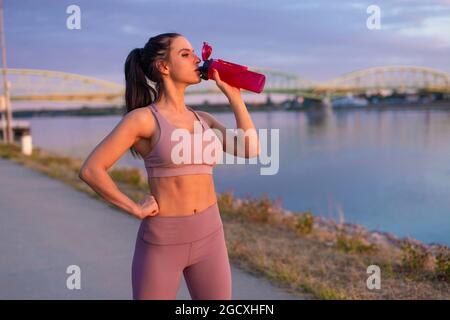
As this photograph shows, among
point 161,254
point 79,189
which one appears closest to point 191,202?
point 161,254

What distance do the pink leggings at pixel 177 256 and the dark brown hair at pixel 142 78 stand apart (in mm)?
370

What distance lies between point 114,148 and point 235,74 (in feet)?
1.82

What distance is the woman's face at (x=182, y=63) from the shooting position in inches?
83.7

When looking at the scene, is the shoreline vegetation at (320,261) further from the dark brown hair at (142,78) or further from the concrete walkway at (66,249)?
the dark brown hair at (142,78)

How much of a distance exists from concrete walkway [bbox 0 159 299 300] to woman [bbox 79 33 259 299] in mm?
2323

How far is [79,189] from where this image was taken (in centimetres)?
1008

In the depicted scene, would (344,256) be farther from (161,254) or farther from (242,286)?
(161,254)

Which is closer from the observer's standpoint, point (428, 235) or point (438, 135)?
point (428, 235)

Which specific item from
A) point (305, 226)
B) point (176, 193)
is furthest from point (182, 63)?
point (305, 226)

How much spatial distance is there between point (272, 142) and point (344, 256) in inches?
157

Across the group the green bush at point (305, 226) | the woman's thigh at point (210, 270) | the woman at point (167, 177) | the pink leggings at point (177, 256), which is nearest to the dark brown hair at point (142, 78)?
the woman at point (167, 177)

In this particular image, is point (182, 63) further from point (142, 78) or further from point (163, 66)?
point (142, 78)

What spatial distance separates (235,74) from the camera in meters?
2.09
